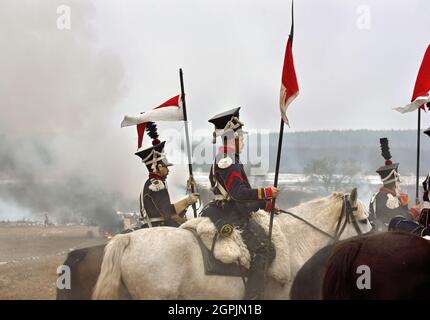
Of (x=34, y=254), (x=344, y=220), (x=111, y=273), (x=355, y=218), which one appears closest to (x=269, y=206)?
(x=344, y=220)

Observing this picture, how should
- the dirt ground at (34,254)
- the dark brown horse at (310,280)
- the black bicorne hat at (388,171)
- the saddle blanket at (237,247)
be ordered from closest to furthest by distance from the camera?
the dark brown horse at (310,280)
the saddle blanket at (237,247)
the black bicorne hat at (388,171)
the dirt ground at (34,254)

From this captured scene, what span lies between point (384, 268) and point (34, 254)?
17.1 metres

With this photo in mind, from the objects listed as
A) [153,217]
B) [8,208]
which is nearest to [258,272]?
[153,217]

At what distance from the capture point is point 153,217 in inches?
324

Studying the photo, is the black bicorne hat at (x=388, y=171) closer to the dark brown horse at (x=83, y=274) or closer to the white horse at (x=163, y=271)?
the white horse at (x=163, y=271)

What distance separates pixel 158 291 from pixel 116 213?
2010 cm

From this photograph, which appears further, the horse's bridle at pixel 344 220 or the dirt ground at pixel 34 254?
the dirt ground at pixel 34 254

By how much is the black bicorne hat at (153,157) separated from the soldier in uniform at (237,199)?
1.73 meters

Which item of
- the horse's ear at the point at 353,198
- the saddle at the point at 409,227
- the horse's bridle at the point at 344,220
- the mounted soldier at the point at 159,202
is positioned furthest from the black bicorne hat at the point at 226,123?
the saddle at the point at 409,227

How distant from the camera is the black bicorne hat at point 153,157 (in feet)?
27.8

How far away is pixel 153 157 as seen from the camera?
335 inches

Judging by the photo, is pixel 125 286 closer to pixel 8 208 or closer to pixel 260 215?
pixel 260 215

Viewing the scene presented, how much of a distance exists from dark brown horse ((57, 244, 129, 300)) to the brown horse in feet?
9.10
